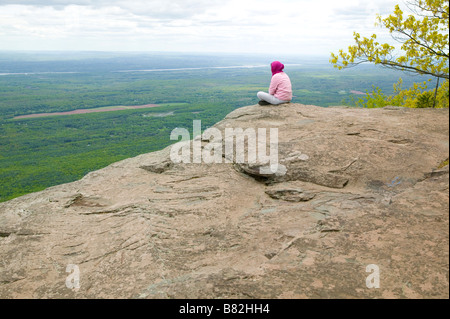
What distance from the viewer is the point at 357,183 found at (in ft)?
23.6

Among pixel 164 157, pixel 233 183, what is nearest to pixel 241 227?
pixel 233 183

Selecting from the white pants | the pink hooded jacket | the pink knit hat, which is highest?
the pink knit hat

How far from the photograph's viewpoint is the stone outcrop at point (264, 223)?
179 inches

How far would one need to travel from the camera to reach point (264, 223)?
6.23 m

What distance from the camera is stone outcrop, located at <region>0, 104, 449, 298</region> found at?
14.9 ft

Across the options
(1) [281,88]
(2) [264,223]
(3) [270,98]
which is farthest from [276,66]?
(2) [264,223]

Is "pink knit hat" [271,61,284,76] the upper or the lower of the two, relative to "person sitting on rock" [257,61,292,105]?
upper

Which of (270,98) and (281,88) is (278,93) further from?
(270,98)

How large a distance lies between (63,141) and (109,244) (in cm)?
6868

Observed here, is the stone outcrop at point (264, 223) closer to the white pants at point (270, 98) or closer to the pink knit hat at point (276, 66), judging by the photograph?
the white pants at point (270, 98)

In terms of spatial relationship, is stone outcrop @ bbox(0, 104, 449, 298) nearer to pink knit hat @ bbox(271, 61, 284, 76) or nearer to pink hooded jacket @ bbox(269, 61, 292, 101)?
pink hooded jacket @ bbox(269, 61, 292, 101)

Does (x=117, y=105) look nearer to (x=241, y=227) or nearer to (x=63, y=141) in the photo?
(x=63, y=141)

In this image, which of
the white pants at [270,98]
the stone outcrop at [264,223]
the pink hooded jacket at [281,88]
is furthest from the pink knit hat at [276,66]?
the stone outcrop at [264,223]

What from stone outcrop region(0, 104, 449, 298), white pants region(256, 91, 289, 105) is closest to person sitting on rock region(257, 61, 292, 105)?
white pants region(256, 91, 289, 105)
